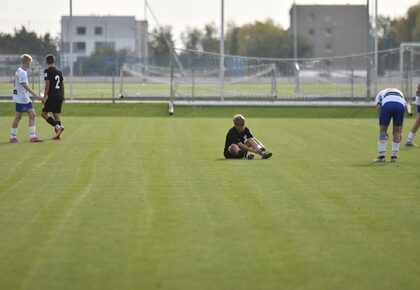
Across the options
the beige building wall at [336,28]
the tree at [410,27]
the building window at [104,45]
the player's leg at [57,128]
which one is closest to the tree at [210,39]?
the building window at [104,45]

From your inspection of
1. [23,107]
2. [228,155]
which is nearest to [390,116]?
[228,155]

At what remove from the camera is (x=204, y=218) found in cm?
880

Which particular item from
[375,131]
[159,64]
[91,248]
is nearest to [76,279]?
[91,248]

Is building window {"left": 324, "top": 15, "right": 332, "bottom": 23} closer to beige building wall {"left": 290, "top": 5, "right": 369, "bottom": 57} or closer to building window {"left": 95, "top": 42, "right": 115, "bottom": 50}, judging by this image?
beige building wall {"left": 290, "top": 5, "right": 369, "bottom": 57}

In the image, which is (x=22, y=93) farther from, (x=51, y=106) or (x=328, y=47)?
(x=328, y=47)

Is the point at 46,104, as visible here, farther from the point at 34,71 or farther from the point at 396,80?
the point at 396,80

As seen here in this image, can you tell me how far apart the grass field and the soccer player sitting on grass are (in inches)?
12.8

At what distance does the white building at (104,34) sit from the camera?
36344 mm

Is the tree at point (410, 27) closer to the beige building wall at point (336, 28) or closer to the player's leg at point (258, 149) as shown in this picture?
the beige building wall at point (336, 28)

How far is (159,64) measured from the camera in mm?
39281

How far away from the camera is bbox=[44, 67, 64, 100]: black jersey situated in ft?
62.0

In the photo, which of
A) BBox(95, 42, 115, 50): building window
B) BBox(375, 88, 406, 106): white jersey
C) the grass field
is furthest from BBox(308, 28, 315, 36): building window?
BBox(375, 88, 406, 106): white jersey

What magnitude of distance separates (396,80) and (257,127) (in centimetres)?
1398

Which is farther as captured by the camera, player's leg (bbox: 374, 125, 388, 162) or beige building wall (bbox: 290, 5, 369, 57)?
beige building wall (bbox: 290, 5, 369, 57)
